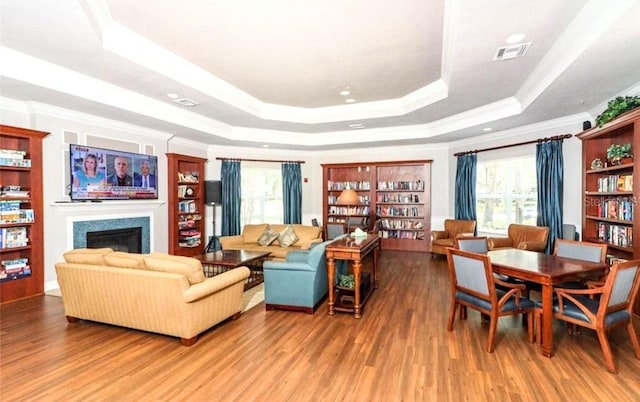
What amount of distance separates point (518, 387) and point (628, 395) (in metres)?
0.71

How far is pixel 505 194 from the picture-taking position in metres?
6.50

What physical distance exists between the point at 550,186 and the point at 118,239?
24.4 ft

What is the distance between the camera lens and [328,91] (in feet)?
16.9

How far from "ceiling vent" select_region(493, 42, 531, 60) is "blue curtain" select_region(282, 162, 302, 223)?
5.54 meters

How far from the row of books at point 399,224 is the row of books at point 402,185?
2.67ft

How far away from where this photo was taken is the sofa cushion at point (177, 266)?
293cm

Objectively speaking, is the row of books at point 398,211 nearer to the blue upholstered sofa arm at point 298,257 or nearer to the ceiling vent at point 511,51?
the blue upholstered sofa arm at point 298,257

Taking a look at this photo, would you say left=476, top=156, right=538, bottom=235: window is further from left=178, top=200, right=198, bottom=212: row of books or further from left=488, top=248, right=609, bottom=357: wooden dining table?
left=178, top=200, right=198, bottom=212: row of books

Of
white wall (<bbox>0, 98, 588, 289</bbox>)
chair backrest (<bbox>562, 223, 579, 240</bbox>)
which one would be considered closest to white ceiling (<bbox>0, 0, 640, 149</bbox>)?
white wall (<bbox>0, 98, 588, 289</bbox>)

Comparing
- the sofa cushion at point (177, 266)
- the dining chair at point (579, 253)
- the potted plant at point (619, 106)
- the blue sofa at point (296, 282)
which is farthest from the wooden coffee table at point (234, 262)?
the potted plant at point (619, 106)

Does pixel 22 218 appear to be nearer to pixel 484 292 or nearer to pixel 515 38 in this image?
pixel 484 292

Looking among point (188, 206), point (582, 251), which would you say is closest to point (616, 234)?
point (582, 251)

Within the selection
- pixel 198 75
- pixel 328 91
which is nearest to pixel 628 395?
pixel 328 91

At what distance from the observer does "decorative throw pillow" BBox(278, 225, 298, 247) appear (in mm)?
6008
